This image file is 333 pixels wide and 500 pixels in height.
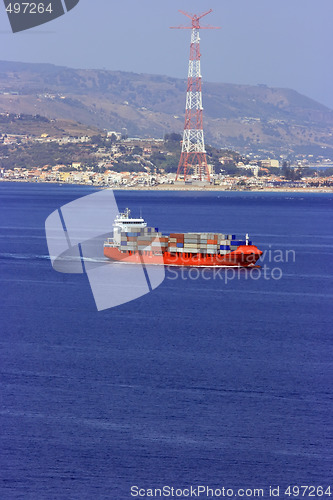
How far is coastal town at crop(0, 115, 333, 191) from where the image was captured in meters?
137

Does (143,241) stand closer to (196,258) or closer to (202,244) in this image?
(196,258)

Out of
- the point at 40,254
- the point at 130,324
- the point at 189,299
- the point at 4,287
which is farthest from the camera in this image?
the point at 40,254

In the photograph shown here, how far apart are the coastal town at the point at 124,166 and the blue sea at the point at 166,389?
96.4 m

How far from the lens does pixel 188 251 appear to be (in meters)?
35.3

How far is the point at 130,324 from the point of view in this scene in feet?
76.6

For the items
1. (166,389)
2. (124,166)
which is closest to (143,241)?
(166,389)

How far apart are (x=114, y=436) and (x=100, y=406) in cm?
138

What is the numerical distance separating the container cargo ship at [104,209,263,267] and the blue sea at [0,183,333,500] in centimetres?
369

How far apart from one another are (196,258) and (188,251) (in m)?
0.47

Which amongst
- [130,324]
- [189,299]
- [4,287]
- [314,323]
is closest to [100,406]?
[130,324]

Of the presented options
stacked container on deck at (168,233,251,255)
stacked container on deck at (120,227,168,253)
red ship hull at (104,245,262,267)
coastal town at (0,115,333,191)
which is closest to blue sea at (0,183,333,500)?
red ship hull at (104,245,262,267)

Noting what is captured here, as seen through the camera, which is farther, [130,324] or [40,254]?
[40,254]

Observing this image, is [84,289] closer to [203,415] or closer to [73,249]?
[73,249]

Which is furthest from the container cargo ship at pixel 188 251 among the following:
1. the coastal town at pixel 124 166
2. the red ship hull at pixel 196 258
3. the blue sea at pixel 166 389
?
the coastal town at pixel 124 166
